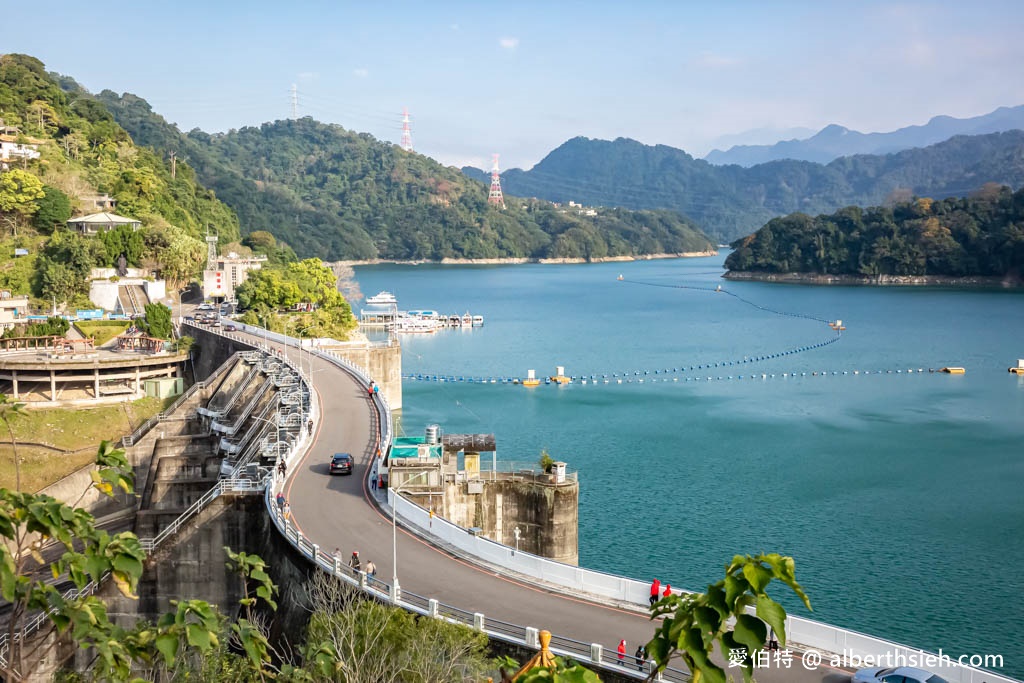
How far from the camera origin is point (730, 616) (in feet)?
19.7

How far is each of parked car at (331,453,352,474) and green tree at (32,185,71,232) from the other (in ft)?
206

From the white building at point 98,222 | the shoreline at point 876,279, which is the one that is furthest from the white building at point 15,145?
the shoreline at point 876,279

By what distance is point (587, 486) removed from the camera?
43312 mm

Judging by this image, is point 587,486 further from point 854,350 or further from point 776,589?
point 854,350

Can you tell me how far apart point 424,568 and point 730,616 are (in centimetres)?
1789

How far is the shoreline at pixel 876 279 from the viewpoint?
506 ft

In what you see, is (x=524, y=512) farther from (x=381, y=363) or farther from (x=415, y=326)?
(x=415, y=326)

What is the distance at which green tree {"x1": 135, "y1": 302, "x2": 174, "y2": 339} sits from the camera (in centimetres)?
6550

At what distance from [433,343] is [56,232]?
123 ft

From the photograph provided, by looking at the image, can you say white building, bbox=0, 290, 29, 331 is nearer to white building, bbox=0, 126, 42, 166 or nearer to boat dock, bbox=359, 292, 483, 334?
white building, bbox=0, 126, 42, 166

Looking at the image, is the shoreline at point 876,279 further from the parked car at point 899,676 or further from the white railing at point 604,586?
the parked car at point 899,676

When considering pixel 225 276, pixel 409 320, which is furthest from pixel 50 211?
pixel 409 320

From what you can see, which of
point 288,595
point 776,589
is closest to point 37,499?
point 288,595

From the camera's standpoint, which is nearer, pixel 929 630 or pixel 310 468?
pixel 929 630
